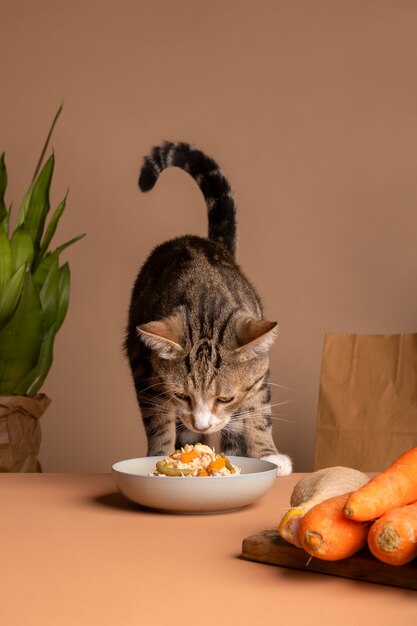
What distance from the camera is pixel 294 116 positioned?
7.37 ft

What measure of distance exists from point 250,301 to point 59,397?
96 cm

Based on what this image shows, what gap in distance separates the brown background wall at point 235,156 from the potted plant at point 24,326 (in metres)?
0.41

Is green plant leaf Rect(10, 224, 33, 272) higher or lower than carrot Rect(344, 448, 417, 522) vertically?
higher

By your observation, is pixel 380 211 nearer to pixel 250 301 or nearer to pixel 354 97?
pixel 354 97

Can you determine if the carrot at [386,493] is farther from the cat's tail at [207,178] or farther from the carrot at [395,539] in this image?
the cat's tail at [207,178]

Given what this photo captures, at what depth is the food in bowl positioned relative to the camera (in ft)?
3.11

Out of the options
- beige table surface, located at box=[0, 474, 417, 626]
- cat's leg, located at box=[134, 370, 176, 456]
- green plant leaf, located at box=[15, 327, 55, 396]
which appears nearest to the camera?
beige table surface, located at box=[0, 474, 417, 626]

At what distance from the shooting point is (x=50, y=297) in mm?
1988

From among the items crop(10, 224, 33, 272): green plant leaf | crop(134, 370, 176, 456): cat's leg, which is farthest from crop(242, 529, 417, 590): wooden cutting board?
crop(10, 224, 33, 272): green plant leaf

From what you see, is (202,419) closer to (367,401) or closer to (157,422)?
(157,422)

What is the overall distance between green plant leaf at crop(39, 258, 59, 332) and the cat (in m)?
0.23

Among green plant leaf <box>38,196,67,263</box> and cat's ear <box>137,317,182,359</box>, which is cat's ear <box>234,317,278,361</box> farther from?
green plant leaf <box>38,196,67,263</box>

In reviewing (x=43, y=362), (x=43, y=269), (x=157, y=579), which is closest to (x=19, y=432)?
(x=43, y=362)

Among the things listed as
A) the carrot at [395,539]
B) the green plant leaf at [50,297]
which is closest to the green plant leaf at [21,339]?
the green plant leaf at [50,297]
